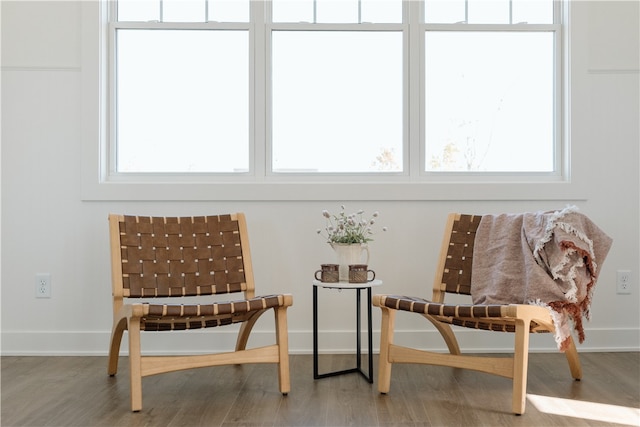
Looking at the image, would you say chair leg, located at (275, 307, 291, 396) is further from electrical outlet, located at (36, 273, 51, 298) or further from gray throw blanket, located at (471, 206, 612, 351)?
electrical outlet, located at (36, 273, 51, 298)

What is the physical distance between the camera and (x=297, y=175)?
3.56m

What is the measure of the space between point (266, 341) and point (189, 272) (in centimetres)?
65

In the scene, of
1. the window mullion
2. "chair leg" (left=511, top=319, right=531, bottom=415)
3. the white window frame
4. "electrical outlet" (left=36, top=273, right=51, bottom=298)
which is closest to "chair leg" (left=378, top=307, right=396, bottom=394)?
"chair leg" (left=511, top=319, right=531, bottom=415)

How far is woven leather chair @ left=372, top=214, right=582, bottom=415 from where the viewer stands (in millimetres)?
2410

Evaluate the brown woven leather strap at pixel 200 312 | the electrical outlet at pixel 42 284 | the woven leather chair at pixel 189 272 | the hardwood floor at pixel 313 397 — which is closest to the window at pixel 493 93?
the hardwood floor at pixel 313 397

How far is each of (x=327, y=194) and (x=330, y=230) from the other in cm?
31

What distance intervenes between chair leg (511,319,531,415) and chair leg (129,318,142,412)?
1.38m

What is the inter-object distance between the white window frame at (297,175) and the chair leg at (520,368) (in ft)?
3.80

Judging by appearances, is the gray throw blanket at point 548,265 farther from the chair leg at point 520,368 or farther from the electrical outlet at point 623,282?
the electrical outlet at point 623,282

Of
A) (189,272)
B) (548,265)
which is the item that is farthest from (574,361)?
(189,272)

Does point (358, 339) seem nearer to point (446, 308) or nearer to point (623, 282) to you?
point (446, 308)

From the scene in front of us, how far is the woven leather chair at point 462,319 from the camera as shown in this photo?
7.91 feet

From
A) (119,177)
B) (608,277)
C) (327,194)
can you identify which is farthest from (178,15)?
(608,277)

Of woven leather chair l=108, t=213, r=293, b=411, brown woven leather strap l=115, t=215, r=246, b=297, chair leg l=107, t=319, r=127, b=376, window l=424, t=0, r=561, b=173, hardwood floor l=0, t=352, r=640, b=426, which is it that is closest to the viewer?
hardwood floor l=0, t=352, r=640, b=426
